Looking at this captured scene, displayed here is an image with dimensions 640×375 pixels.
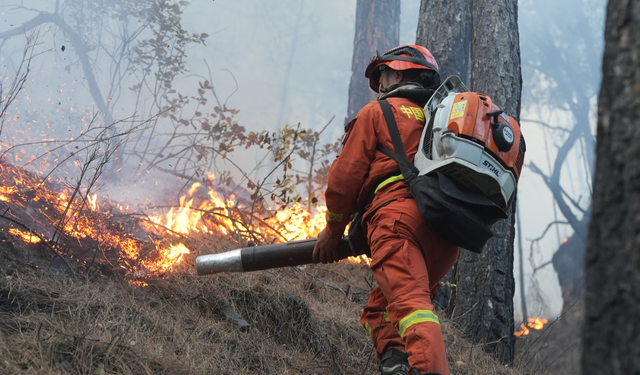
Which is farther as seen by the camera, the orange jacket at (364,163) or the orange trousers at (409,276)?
the orange jacket at (364,163)

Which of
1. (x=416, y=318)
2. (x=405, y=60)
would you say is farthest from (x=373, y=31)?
(x=416, y=318)

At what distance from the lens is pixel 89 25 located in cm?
939

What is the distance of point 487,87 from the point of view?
4.92 metres

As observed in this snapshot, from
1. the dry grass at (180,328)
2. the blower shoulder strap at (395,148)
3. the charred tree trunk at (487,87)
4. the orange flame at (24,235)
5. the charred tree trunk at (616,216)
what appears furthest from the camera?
the charred tree trunk at (487,87)

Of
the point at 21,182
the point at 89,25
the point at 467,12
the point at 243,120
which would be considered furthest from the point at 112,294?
the point at 243,120

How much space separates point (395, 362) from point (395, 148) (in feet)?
4.12

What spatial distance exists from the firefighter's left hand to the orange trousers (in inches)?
10.3

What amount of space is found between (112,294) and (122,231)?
1181 mm

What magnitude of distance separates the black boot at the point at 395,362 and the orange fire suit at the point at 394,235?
0.05 metres

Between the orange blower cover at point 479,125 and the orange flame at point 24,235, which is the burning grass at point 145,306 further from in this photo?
the orange blower cover at point 479,125

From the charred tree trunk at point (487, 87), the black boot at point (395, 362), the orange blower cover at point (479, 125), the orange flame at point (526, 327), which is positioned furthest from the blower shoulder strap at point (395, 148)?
the orange flame at point (526, 327)

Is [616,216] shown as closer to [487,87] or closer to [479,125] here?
[479,125]

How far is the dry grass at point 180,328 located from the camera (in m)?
2.50

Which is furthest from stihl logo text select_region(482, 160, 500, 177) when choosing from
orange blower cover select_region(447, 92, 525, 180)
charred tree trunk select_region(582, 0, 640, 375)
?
charred tree trunk select_region(582, 0, 640, 375)
